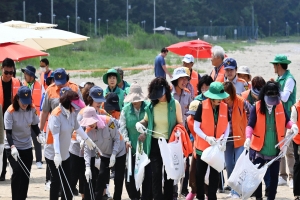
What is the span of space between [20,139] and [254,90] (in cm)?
324

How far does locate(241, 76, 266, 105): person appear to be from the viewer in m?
10.6

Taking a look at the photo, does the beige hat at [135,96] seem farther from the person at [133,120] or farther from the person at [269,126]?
the person at [269,126]

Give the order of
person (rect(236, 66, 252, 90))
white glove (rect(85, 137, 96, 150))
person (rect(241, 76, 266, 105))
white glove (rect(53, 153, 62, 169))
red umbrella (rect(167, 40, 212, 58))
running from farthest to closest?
red umbrella (rect(167, 40, 212, 58)) → person (rect(236, 66, 252, 90)) → person (rect(241, 76, 266, 105)) → white glove (rect(85, 137, 96, 150)) → white glove (rect(53, 153, 62, 169))

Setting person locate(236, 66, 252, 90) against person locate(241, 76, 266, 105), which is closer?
person locate(241, 76, 266, 105)

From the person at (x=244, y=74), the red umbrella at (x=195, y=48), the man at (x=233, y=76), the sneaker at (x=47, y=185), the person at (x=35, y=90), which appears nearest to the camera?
the man at (x=233, y=76)

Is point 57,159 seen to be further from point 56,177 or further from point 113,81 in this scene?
point 113,81

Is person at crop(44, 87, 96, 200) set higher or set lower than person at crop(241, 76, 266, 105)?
lower

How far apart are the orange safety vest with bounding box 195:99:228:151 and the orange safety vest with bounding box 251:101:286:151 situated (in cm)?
47

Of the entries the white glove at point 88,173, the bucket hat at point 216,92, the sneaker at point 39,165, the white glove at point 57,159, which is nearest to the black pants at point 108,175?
the white glove at point 88,173

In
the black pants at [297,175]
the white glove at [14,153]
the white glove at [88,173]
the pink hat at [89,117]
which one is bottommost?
the black pants at [297,175]

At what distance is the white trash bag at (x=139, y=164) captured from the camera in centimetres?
928

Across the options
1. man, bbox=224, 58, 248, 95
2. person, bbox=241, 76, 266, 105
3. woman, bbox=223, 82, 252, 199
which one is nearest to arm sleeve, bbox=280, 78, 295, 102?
person, bbox=241, 76, 266, 105

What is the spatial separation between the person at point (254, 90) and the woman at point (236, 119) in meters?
0.37

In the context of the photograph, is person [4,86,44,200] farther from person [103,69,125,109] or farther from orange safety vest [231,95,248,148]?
orange safety vest [231,95,248,148]
